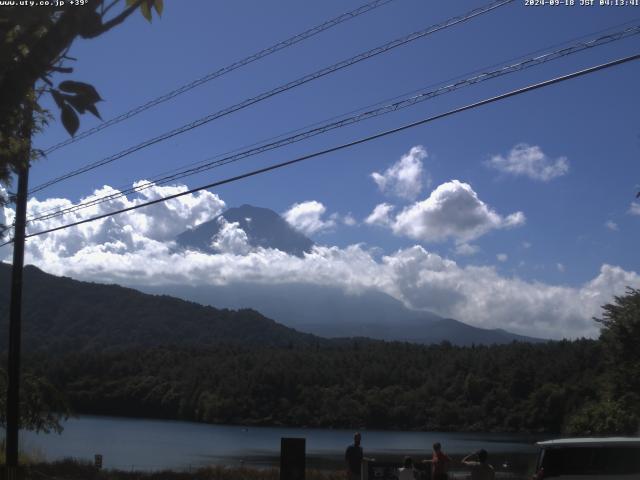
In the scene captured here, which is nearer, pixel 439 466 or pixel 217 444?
pixel 439 466

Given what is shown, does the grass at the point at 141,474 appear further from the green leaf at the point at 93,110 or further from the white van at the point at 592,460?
the green leaf at the point at 93,110

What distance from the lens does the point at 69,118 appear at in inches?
174

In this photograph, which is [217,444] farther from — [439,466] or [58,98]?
[58,98]

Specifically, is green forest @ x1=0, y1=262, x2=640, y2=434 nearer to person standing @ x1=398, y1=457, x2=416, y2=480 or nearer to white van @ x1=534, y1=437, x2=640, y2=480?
person standing @ x1=398, y1=457, x2=416, y2=480

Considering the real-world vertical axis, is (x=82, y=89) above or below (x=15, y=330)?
above

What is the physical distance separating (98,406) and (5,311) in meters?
20.8

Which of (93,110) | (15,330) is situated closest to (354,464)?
(15,330)

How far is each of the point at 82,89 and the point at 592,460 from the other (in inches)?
357

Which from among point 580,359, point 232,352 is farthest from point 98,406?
point 580,359

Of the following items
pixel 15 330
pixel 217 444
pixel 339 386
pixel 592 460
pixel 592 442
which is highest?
pixel 15 330

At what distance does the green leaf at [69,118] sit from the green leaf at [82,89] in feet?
0.31

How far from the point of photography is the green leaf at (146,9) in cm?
448

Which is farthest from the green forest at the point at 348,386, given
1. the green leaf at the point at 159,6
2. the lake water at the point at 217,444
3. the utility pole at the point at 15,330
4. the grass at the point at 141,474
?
the green leaf at the point at 159,6

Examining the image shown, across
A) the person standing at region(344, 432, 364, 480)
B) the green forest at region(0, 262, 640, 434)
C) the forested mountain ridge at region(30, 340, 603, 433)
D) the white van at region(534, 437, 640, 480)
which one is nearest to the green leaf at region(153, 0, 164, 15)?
the white van at region(534, 437, 640, 480)
